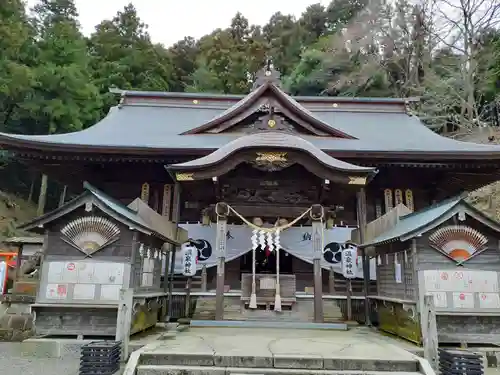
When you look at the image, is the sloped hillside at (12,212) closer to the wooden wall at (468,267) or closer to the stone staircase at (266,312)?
the stone staircase at (266,312)

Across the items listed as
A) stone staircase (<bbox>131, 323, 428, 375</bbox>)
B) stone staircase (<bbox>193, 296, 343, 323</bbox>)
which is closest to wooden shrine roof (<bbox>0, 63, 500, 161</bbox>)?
stone staircase (<bbox>193, 296, 343, 323</bbox>)

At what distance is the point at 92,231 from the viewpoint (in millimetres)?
7047

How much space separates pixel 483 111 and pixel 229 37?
2577 cm

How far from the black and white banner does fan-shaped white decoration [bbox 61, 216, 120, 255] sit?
371cm

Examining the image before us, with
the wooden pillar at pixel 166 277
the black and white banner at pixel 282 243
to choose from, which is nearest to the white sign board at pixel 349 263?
the black and white banner at pixel 282 243

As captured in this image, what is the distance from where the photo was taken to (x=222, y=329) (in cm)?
768

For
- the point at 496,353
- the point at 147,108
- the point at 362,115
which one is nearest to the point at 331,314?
the point at 496,353

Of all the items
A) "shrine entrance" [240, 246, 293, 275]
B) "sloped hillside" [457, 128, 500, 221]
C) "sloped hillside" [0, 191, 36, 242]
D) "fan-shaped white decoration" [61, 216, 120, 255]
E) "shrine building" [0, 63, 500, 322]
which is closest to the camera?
"fan-shaped white decoration" [61, 216, 120, 255]

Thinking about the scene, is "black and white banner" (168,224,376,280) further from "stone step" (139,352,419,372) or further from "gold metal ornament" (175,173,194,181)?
"stone step" (139,352,419,372)

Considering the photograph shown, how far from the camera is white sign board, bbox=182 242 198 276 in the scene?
32.6 ft

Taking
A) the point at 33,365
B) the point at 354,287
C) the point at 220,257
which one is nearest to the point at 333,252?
the point at 354,287

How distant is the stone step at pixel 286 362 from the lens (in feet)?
16.9

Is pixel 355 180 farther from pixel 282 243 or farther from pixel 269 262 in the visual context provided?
Result: pixel 269 262

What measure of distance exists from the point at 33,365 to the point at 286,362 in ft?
13.0
